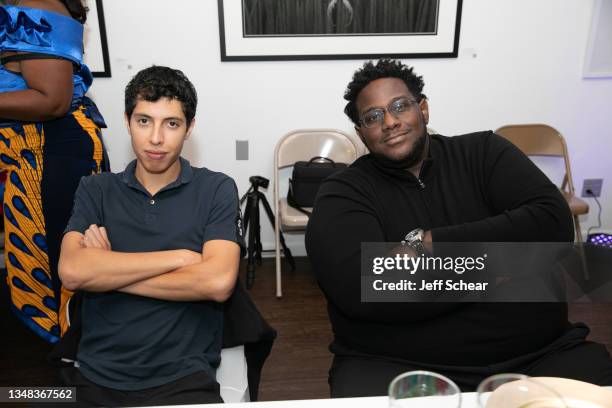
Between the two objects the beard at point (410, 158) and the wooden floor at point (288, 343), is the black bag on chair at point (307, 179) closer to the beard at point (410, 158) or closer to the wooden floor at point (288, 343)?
the wooden floor at point (288, 343)

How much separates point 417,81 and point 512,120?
2.03m

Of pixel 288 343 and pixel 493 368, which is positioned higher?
pixel 493 368

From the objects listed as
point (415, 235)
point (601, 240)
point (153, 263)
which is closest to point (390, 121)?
point (415, 235)

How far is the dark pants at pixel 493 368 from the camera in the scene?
1315 mm

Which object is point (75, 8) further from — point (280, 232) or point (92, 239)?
point (280, 232)

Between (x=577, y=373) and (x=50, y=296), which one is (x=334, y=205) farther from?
(x=50, y=296)

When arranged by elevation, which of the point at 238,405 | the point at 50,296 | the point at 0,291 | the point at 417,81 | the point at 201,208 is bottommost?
the point at 0,291

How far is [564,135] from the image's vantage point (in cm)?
348

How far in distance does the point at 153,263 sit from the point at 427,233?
81 cm

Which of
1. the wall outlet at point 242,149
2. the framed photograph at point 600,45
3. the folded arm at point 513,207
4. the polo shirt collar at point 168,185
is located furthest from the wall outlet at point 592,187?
the polo shirt collar at point 168,185

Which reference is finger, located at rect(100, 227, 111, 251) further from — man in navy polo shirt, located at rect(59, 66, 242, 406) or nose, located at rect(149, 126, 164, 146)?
nose, located at rect(149, 126, 164, 146)

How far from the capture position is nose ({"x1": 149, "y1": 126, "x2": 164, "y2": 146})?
1.49 m

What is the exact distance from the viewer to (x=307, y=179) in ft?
9.77

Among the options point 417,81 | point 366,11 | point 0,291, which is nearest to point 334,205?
point 417,81
